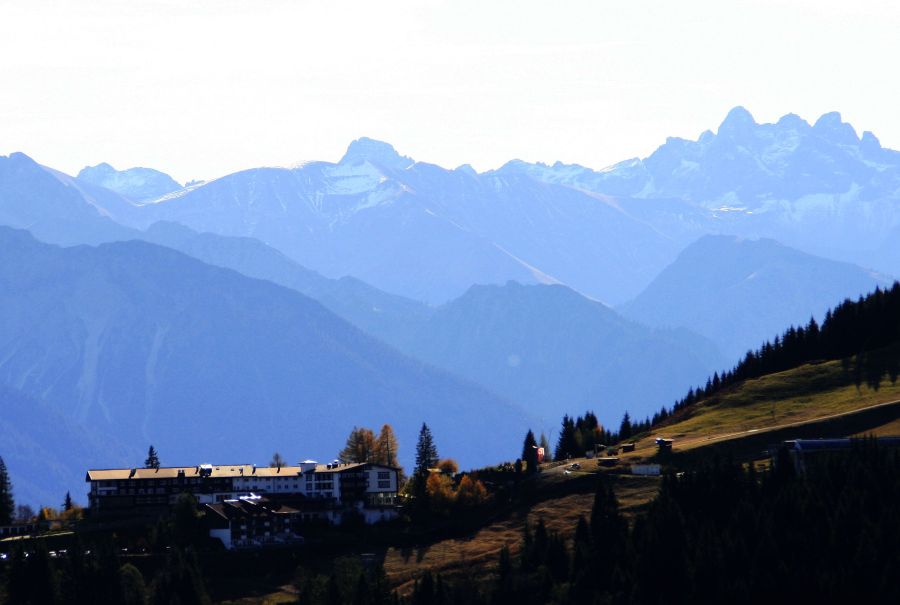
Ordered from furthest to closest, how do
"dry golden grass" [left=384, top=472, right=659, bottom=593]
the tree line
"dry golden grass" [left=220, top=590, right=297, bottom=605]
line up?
"dry golden grass" [left=384, top=472, right=659, bottom=593]
"dry golden grass" [left=220, top=590, right=297, bottom=605]
the tree line

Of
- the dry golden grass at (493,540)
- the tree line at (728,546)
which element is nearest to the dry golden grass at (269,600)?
the dry golden grass at (493,540)

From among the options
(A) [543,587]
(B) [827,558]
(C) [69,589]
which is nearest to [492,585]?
(A) [543,587]

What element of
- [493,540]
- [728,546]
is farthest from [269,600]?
[728,546]

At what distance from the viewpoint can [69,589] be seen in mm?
168000

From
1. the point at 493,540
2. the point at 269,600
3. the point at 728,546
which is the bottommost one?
the point at 728,546

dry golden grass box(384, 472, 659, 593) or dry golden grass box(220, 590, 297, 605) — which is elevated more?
dry golden grass box(384, 472, 659, 593)

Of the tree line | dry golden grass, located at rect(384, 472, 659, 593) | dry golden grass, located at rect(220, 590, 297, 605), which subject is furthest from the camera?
dry golden grass, located at rect(384, 472, 659, 593)

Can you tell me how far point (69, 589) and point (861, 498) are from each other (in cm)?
7495

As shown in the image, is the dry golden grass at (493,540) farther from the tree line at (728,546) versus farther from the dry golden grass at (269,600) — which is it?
the dry golden grass at (269,600)

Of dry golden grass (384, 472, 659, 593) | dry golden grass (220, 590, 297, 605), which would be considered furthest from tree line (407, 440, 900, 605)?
dry golden grass (220, 590, 297, 605)

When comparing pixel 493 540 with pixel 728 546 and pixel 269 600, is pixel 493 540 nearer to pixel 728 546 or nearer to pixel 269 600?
pixel 269 600

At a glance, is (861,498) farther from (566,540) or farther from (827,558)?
(566,540)

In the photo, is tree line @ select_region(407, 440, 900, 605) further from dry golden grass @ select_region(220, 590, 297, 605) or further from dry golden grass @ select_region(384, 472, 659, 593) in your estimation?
dry golden grass @ select_region(220, 590, 297, 605)

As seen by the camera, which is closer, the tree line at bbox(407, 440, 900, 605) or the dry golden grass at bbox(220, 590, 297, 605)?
the tree line at bbox(407, 440, 900, 605)
